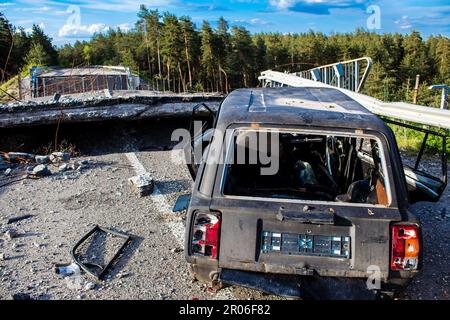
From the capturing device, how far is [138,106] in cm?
834

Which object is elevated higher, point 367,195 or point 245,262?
point 367,195

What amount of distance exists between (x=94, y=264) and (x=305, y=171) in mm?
2286

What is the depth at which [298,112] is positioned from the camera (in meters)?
3.07

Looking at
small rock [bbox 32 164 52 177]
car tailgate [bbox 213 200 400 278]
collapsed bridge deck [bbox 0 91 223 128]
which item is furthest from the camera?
collapsed bridge deck [bbox 0 91 223 128]

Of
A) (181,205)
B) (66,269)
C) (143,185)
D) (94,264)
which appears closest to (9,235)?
(66,269)

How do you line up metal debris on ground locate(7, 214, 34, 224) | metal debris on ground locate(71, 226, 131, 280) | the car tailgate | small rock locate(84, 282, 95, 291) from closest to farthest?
1. the car tailgate
2. small rock locate(84, 282, 95, 291)
3. metal debris on ground locate(71, 226, 131, 280)
4. metal debris on ground locate(7, 214, 34, 224)

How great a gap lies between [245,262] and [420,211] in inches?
133

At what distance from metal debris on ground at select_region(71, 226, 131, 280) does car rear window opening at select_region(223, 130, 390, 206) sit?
1.46 metres

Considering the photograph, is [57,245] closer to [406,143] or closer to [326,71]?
[406,143]

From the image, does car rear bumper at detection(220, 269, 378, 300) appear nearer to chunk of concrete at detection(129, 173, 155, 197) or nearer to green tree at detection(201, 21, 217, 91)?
chunk of concrete at detection(129, 173, 155, 197)

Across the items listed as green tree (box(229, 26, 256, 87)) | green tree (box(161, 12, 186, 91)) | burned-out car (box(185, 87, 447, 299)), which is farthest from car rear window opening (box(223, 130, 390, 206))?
green tree (box(229, 26, 256, 87))

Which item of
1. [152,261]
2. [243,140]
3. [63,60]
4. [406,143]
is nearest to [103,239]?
[152,261]

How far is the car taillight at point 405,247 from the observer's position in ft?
8.73

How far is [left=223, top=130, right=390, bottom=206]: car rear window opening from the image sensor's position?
318cm
